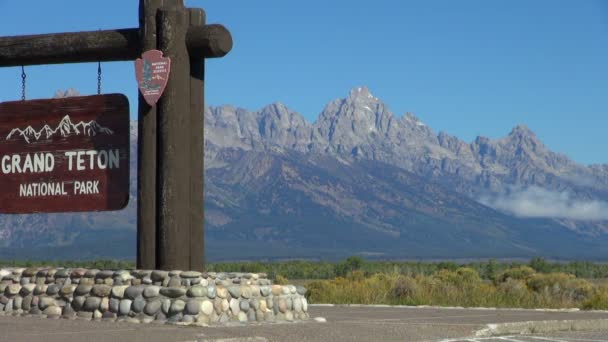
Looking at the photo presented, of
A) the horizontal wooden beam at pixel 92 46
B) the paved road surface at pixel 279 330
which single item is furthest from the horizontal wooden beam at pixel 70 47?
the paved road surface at pixel 279 330

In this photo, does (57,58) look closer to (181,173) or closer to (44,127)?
(44,127)

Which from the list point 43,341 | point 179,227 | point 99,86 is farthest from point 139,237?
point 43,341

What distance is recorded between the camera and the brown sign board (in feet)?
67.1

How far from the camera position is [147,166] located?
1964cm

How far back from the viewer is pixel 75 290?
64.5 feet

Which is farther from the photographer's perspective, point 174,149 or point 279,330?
point 174,149

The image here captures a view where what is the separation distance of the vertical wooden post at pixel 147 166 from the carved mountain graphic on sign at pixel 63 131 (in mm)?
955

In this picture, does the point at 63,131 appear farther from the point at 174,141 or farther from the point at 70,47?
the point at 174,141

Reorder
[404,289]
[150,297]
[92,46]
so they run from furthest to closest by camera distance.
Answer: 1. [404,289]
2. [92,46]
3. [150,297]

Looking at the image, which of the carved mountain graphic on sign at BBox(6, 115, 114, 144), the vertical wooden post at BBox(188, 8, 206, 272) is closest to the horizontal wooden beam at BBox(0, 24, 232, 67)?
the vertical wooden post at BBox(188, 8, 206, 272)

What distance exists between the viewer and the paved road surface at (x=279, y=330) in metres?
15.4

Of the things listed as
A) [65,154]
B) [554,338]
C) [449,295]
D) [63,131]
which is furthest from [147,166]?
[449,295]

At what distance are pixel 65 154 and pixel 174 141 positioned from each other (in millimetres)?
2430

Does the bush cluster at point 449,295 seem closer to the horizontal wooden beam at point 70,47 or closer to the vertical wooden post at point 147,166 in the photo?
the vertical wooden post at point 147,166
